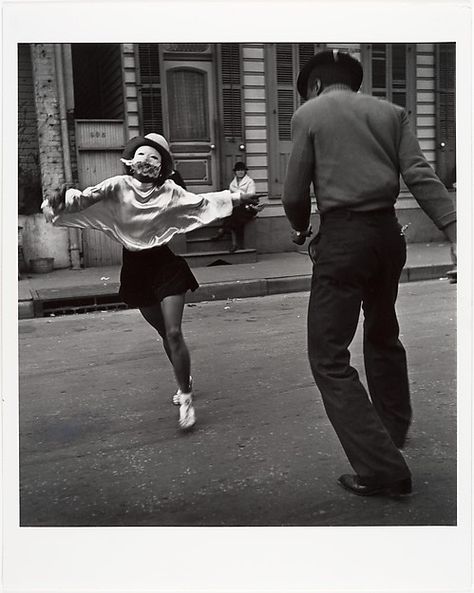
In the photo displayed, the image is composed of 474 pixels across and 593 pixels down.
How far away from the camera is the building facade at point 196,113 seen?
2613mm

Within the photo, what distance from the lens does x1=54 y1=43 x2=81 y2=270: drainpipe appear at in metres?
2.84

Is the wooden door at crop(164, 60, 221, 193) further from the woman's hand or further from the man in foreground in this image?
the man in foreground

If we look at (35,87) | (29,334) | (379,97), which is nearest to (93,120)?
(35,87)

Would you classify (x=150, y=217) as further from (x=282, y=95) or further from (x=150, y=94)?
(x=282, y=95)

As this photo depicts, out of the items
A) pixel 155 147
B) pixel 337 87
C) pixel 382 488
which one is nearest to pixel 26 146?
pixel 155 147

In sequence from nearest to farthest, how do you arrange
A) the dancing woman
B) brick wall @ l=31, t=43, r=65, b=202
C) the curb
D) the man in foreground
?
the man in foreground
brick wall @ l=31, t=43, r=65, b=202
the dancing woman
the curb

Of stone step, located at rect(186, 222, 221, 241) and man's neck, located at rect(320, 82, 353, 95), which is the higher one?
man's neck, located at rect(320, 82, 353, 95)

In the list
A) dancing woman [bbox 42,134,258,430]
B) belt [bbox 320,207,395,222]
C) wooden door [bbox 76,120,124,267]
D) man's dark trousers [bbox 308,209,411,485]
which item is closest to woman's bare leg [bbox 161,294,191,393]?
dancing woman [bbox 42,134,258,430]

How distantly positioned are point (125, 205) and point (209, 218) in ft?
1.06

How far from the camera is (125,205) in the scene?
9.26 ft

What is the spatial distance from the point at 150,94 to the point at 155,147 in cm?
43

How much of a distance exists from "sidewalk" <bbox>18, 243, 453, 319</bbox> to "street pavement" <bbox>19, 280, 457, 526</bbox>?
11cm

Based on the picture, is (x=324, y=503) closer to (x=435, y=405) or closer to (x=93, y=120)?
(x=435, y=405)

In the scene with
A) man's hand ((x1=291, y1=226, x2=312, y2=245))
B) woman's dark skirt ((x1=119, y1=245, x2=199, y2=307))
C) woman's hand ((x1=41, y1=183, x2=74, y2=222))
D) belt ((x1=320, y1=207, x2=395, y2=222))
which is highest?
woman's hand ((x1=41, y1=183, x2=74, y2=222))
